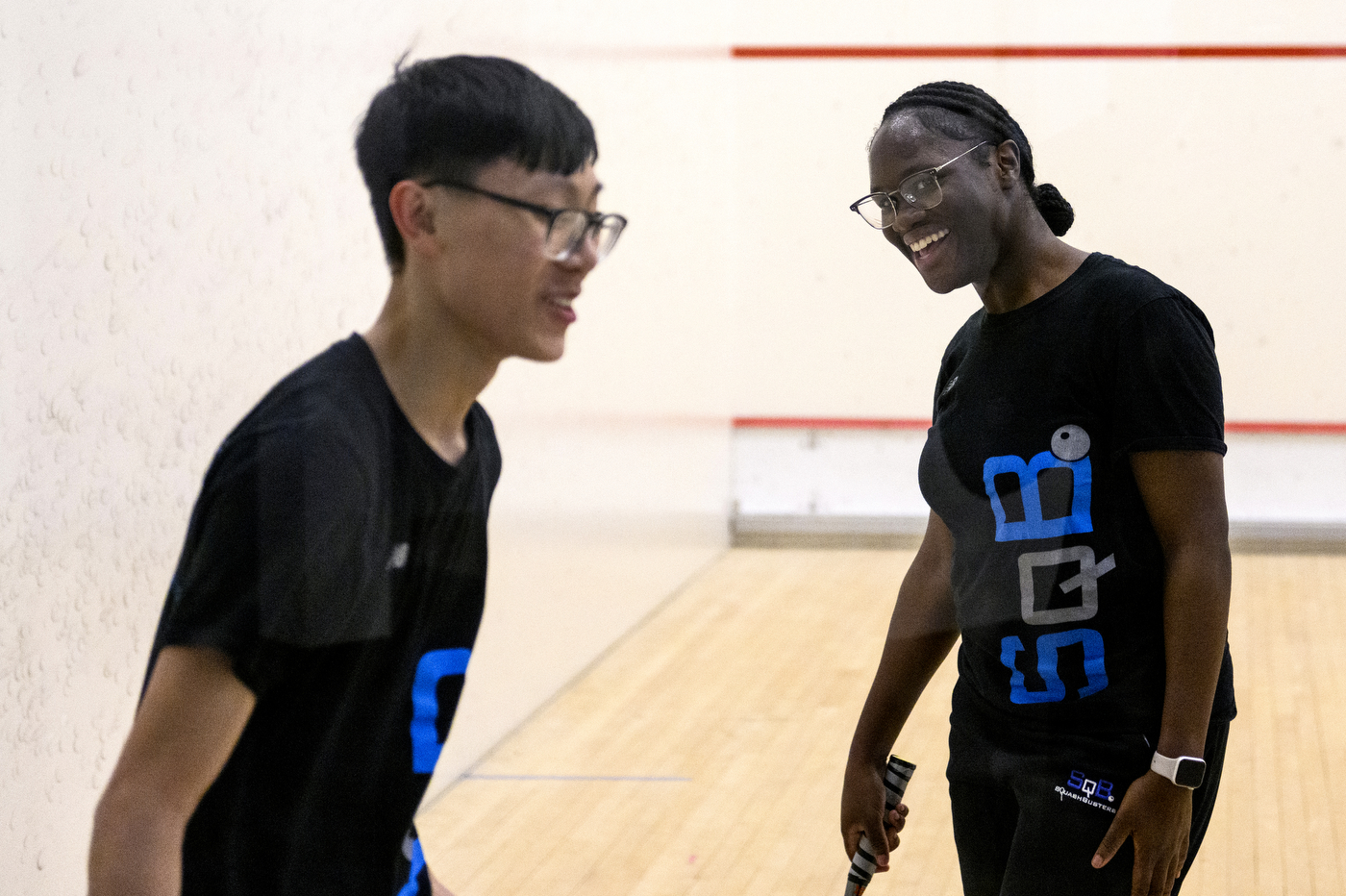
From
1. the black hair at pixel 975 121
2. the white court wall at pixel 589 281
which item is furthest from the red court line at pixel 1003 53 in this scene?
the black hair at pixel 975 121

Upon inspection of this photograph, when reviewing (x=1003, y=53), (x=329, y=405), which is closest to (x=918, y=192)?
(x=1003, y=53)

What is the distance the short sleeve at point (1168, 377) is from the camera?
1078mm

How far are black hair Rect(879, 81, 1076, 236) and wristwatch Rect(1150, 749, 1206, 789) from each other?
45 cm

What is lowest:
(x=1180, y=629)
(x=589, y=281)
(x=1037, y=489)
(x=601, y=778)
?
(x=601, y=778)

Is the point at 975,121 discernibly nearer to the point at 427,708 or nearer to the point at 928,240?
the point at 928,240

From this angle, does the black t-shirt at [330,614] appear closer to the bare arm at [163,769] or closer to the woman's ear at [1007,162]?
the bare arm at [163,769]

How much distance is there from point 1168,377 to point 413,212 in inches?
22.9

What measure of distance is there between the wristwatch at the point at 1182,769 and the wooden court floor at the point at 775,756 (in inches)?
10.8

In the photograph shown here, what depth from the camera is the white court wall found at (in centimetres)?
116

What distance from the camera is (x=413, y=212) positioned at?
0.84m

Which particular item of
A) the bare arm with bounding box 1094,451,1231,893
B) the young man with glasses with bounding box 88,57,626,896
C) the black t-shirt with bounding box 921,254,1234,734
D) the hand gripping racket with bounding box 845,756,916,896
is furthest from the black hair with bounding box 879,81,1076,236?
the hand gripping racket with bounding box 845,756,916,896

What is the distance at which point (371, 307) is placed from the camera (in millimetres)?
889

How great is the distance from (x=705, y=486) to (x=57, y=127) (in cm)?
86

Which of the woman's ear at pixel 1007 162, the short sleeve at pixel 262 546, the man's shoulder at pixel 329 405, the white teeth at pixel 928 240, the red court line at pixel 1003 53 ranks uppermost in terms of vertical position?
the red court line at pixel 1003 53
